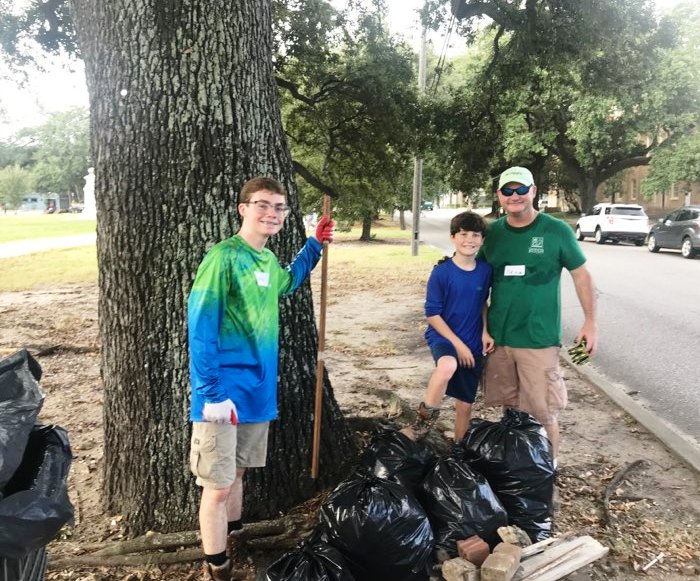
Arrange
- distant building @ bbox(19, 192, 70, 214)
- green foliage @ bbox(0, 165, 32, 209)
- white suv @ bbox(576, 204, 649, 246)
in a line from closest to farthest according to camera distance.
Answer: white suv @ bbox(576, 204, 649, 246), green foliage @ bbox(0, 165, 32, 209), distant building @ bbox(19, 192, 70, 214)

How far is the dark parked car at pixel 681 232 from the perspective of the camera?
17219 millimetres

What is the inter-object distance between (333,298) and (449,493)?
9223 millimetres

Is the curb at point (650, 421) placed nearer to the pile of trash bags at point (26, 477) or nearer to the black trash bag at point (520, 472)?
the black trash bag at point (520, 472)

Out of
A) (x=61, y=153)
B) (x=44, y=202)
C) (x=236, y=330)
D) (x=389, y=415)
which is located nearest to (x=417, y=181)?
(x=389, y=415)

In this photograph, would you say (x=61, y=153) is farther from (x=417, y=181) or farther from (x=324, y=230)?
(x=324, y=230)

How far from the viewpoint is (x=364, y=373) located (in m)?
6.59

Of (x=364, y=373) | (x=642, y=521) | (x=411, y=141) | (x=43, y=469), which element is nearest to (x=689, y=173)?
(x=411, y=141)

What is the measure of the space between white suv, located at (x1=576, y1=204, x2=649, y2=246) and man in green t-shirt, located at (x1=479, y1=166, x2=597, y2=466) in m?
21.2

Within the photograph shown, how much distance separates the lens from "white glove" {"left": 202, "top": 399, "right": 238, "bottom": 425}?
235cm

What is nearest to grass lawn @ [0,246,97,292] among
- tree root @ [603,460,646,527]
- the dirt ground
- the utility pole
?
the dirt ground

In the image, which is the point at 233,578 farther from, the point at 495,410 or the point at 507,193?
the point at 495,410

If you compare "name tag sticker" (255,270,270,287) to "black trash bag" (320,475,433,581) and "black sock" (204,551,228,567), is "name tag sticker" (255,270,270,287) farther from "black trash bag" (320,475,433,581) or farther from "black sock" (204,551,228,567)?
"black sock" (204,551,228,567)

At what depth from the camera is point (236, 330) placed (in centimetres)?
250

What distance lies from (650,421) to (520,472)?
2440 millimetres
